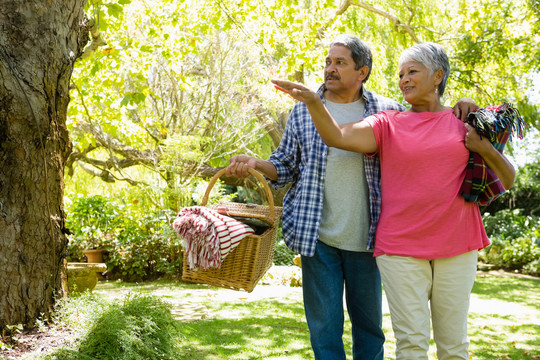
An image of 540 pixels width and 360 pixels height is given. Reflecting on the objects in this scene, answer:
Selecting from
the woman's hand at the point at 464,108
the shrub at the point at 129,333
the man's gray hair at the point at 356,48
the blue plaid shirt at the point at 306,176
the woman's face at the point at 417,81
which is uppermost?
the man's gray hair at the point at 356,48

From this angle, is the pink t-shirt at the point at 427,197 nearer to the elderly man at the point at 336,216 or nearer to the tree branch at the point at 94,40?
the elderly man at the point at 336,216

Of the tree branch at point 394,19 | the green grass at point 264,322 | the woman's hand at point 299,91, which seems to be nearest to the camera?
the woman's hand at point 299,91

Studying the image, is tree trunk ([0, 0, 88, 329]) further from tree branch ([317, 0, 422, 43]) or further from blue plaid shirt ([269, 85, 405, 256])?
tree branch ([317, 0, 422, 43])

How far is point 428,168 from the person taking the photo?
2457mm

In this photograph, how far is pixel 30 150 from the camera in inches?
123

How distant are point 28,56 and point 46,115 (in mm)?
342

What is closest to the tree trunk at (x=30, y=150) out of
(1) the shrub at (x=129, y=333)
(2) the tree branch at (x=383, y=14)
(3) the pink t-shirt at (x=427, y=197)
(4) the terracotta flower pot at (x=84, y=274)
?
(1) the shrub at (x=129, y=333)

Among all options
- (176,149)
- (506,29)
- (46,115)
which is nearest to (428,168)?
(46,115)

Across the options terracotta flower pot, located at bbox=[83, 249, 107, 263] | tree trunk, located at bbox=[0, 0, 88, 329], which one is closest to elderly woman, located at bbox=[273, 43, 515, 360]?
tree trunk, located at bbox=[0, 0, 88, 329]

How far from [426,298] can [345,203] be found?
0.60 metres

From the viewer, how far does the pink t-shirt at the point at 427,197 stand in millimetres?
2422

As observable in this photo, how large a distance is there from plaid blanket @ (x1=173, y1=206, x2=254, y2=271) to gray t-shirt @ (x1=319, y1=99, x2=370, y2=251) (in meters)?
0.41

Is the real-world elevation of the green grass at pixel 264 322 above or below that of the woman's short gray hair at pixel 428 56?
below

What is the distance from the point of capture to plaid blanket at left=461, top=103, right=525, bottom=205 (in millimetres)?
2424
